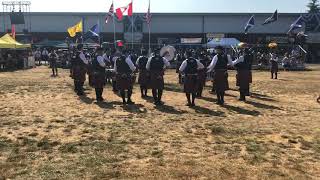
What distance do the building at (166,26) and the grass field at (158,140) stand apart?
42.9 m

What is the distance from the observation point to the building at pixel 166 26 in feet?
191

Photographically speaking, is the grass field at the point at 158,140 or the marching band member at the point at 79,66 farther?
the marching band member at the point at 79,66

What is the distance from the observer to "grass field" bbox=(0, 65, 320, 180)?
7375 mm

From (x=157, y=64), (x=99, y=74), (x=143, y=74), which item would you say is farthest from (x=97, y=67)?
(x=157, y=64)

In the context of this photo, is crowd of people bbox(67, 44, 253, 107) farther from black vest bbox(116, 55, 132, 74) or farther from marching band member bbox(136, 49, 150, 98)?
marching band member bbox(136, 49, 150, 98)

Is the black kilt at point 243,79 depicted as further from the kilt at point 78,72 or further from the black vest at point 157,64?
the kilt at point 78,72

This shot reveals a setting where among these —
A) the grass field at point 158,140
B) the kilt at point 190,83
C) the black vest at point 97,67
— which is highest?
the black vest at point 97,67

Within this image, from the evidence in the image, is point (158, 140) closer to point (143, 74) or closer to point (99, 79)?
point (99, 79)

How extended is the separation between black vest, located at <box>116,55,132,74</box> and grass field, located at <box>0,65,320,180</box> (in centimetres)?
98

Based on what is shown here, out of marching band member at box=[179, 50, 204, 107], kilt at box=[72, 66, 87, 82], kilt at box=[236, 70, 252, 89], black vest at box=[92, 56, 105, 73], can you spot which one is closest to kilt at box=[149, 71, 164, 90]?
marching band member at box=[179, 50, 204, 107]

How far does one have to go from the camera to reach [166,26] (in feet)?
194

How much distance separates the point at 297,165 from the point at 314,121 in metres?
4.47

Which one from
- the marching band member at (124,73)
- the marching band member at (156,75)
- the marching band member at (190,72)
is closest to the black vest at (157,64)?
the marching band member at (156,75)

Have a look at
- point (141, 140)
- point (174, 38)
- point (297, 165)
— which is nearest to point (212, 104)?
point (141, 140)
